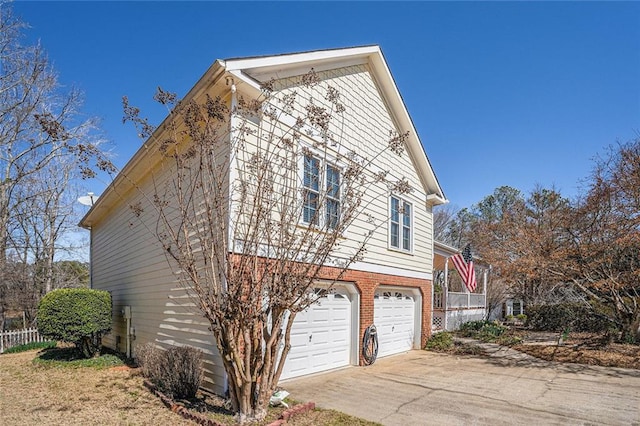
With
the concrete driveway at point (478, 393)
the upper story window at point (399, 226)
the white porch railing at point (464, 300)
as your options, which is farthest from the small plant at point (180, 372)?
the white porch railing at point (464, 300)

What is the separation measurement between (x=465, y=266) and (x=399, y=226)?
6353mm

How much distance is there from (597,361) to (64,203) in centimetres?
2701

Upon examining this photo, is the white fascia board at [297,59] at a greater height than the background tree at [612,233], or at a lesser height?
greater

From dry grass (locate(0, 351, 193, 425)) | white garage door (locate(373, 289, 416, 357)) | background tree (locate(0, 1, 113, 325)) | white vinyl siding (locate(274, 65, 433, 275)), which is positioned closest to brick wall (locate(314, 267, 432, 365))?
white vinyl siding (locate(274, 65, 433, 275))

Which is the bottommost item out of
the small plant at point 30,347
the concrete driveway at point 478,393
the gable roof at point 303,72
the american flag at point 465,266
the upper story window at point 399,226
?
the small plant at point 30,347

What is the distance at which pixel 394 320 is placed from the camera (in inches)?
481

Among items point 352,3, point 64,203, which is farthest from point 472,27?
point 64,203

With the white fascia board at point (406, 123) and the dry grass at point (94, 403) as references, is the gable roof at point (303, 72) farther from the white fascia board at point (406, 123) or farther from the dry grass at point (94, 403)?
the dry grass at point (94, 403)

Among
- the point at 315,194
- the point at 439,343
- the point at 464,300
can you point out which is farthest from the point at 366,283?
the point at 464,300

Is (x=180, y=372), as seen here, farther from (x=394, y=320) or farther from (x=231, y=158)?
(x=394, y=320)

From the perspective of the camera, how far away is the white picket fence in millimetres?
15447

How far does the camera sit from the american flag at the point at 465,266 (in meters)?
16.8

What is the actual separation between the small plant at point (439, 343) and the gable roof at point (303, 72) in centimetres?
482

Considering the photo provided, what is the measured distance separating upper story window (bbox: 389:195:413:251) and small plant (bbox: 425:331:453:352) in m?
3.35
